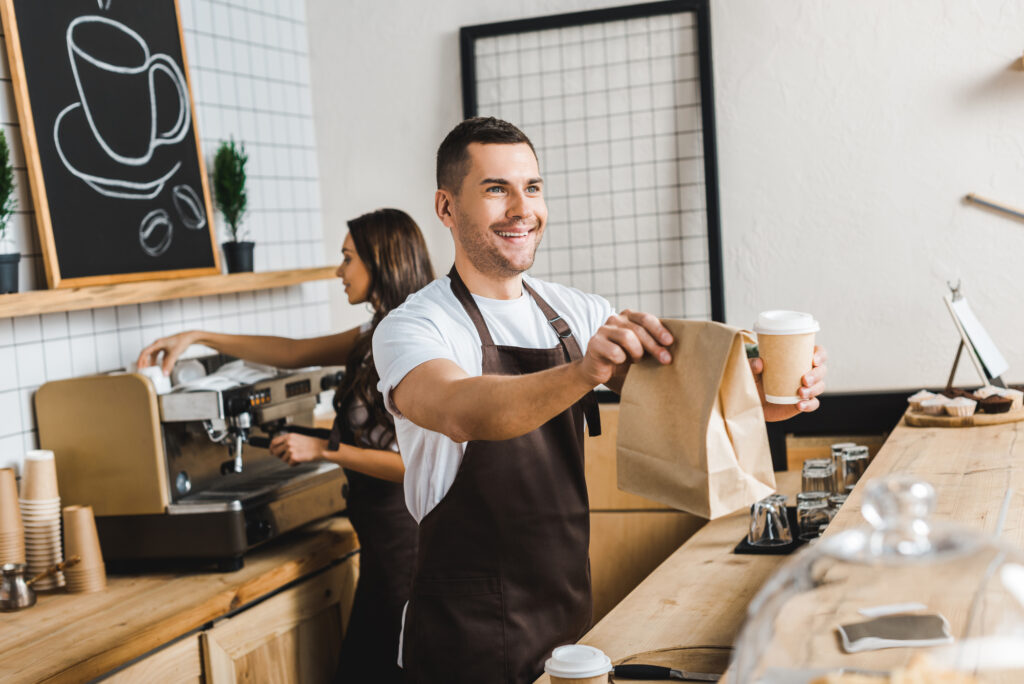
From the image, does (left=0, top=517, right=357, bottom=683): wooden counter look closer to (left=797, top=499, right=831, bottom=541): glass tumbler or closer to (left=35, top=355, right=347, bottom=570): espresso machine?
(left=35, top=355, right=347, bottom=570): espresso machine

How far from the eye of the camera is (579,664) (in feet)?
4.53

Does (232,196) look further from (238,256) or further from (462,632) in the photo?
(462,632)

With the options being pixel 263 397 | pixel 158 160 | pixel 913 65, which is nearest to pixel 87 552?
pixel 263 397

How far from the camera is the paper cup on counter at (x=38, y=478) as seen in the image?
239 centimetres

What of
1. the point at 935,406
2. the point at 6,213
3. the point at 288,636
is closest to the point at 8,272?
the point at 6,213

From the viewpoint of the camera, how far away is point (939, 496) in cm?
177

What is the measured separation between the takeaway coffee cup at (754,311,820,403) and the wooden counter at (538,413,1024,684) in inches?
12.1

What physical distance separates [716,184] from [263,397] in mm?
1570

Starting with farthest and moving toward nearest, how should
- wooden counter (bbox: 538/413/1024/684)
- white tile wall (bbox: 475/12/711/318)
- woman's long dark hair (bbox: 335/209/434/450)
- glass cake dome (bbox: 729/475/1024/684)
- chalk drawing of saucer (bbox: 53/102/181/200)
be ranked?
white tile wall (bbox: 475/12/711/318) < chalk drawing of saucer (bbox: 53/102/181/200) < woman's long dark hair (bbox: 335/209/434/450) < wooden counter (bbox: 538/413/1024/684) < glass cake dome (bbox: 729/475/1024/684)

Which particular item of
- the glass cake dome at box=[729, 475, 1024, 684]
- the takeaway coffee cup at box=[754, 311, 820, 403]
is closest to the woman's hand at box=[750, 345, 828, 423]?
the takeaway coffee cup at box=[754, 311, 820, 403]

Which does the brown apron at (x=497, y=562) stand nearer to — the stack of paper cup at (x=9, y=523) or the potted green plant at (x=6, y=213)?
the stack of paper cup at (x=9, y=523)

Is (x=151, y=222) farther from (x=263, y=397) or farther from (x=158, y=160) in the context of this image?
(x=263, y=397)

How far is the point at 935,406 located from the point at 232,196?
2.15 m

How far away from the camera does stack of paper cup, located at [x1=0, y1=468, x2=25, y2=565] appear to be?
7.55 ft
